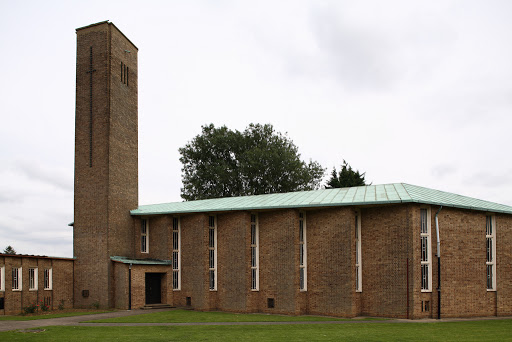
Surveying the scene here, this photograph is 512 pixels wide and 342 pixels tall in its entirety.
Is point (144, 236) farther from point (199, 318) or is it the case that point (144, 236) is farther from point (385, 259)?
point (385, 259)

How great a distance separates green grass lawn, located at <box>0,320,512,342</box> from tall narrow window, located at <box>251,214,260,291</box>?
774 cm

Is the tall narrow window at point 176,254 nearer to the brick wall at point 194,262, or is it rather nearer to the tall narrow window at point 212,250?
the brick wall at point 194,262

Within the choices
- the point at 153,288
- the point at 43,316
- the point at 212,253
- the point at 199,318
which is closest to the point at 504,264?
the point at 212,253

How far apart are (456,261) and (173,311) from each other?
1638 centimetres

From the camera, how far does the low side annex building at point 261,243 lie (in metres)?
26.0

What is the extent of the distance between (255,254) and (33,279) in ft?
42.6


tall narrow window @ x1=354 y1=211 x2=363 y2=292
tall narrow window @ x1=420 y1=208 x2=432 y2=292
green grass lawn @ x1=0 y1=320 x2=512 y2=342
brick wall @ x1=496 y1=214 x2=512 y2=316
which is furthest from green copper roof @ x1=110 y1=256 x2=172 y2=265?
brick wall @ x1=496 y1=214 x2=512 y2=316

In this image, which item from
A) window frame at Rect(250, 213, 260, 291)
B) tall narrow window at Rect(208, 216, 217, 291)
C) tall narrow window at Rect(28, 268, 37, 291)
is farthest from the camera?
tall narrow window at Rect(208, 216, 217, 291)

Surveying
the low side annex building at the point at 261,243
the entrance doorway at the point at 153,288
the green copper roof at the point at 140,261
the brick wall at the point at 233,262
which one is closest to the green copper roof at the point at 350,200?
the low side annex building at the point at 261,243

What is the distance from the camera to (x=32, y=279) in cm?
2789

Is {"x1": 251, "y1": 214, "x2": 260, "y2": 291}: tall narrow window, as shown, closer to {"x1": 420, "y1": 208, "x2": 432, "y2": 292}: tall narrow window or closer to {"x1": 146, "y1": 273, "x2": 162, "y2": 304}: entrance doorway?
{"x1": 146, "y1": 273, "x2": 162, "y2": 304}: entrance doorway

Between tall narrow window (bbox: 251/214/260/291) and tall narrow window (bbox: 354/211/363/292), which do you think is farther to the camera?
tall narrow window (bbox: 251/214/260/291)

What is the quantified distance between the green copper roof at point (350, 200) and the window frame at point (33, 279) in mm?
7291

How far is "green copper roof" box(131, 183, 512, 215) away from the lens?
1027 inches
